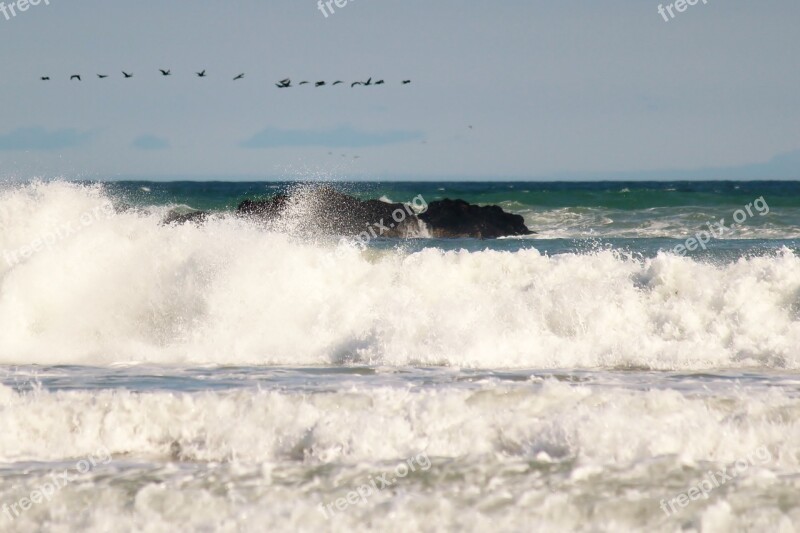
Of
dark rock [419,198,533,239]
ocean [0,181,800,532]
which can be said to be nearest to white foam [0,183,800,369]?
ocean [0,181,800,532]

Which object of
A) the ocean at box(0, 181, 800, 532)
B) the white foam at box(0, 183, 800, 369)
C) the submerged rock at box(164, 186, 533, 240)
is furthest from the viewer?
the submerged rock at box(164, 186, 533, 240)

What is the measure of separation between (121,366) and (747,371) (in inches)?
312

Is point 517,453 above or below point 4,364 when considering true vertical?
below

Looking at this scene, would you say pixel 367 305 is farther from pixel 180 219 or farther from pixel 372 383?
pixel 180 219

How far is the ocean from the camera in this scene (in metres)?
6.53

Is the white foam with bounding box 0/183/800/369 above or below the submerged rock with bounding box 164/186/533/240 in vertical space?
below

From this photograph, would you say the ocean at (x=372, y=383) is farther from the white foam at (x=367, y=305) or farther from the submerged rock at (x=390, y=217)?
the submerged rock at (x=390, y=217)

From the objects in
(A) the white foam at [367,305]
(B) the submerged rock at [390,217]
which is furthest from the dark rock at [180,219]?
(B) the submerged rock at [390,217]

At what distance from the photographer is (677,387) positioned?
10523 millimetres

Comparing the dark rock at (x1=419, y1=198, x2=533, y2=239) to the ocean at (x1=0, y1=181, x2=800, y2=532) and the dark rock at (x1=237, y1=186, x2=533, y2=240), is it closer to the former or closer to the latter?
the dark rock at (x1=237, y1=186, x2=533, y2=240)

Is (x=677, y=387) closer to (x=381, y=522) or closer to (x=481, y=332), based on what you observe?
(x=481, y=332)

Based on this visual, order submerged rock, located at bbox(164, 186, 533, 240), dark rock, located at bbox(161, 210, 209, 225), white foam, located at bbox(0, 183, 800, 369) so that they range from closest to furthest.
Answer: white foam, located at bbox(0, 183, 800, 369), dark rock, located at bbox(161, 210, 209, 225), submerged rock, located at bbox(164, 186, 533, 240)

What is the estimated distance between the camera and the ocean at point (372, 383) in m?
6.53

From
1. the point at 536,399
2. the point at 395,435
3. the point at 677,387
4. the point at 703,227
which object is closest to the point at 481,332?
the point at 677,387
